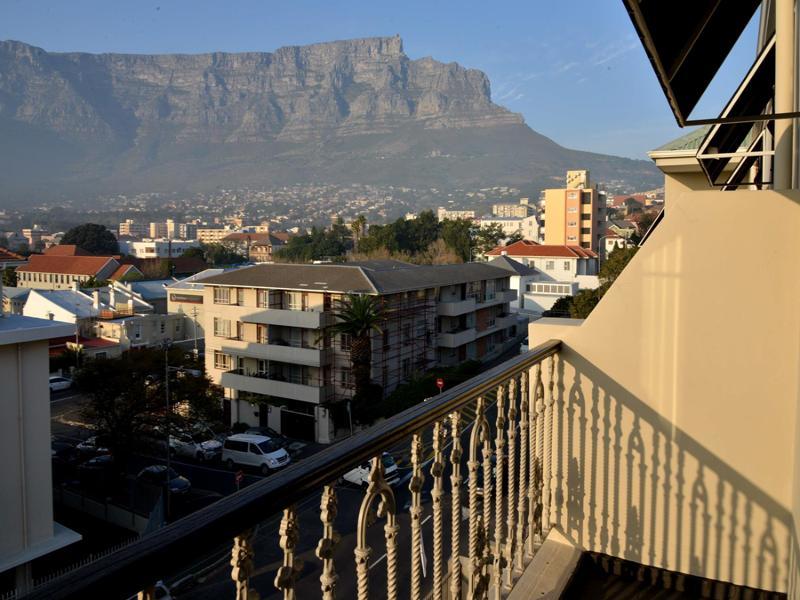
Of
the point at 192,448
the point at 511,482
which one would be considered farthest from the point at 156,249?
the point at 511,482

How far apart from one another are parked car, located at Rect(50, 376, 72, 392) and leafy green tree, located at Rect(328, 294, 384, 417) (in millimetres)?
13737

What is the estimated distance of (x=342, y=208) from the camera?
497 ft

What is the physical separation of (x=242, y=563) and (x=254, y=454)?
17927mm

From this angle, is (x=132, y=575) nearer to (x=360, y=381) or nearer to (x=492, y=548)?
(x=492, y=548)

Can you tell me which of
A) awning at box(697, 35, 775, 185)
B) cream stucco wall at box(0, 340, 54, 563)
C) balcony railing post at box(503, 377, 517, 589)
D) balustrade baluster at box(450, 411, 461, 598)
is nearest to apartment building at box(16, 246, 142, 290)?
cream stucco wall at box(0, 340, 54, 563)

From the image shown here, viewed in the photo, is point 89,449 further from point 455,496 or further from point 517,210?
point 517,210

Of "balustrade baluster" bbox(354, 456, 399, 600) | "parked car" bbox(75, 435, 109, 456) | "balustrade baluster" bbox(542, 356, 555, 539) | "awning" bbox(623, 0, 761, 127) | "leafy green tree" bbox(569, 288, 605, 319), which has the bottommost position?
"parked car" bbox(75, 435, 109, 456)

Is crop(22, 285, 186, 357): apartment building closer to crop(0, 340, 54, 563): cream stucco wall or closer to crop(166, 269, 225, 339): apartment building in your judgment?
crop(166, 269, 225, 339): apartment building

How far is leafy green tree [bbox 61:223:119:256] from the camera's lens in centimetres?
6612

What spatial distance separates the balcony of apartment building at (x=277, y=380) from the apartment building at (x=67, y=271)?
98.0 ft

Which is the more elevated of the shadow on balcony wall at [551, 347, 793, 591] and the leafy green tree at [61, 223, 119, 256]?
the leafy green tree at [61, 223, 119, 256]

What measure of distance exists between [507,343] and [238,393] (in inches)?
591

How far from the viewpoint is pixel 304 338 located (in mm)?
22562

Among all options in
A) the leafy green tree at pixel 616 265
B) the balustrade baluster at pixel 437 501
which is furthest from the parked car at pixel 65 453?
the balustrade baluster at pixel 437 501
